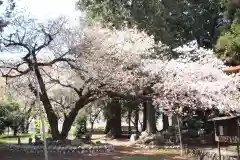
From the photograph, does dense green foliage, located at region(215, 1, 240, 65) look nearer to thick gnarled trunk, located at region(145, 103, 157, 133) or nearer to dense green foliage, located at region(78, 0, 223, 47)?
dense green foliage, located at region(78, 0, 223, 47)

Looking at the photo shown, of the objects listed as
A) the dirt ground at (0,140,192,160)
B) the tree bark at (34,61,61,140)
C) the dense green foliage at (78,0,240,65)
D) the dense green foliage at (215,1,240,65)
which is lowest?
the dirt ground at (0,140,192,160)

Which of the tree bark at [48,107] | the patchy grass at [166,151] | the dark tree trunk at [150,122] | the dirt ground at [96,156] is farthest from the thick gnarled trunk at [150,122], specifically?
the tree bark at [48,107]

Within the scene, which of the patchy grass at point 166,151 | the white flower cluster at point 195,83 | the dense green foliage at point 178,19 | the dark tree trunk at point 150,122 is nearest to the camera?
the white flower cluster at point 195,83

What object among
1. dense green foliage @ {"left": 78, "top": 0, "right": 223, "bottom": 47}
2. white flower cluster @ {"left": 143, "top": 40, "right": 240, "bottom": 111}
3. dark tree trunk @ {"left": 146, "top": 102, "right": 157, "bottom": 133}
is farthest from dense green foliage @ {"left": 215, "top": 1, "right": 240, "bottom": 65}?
dark tree trunk @ {"left": 146, "top": 102, "right": 157, "bottom": 133}

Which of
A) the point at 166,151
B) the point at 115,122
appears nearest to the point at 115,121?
the point at 115,122

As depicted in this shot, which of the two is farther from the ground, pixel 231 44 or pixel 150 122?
pixel 231 44

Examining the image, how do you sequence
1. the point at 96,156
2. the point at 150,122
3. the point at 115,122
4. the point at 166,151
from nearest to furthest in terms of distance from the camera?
the point at 96,156 → the point at 166,151 → the point at 150,122 → the point at 115,122

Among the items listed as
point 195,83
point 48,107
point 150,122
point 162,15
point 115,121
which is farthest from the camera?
point 115,121

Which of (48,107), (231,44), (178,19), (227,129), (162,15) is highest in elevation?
(178,19)

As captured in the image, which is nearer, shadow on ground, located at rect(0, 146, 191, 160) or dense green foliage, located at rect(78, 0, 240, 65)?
shadow on ground, located at rect(0, 146, 191, 160)

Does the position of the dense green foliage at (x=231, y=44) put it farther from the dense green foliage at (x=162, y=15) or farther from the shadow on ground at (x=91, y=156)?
the shadow on ground at (x=91, y=156)

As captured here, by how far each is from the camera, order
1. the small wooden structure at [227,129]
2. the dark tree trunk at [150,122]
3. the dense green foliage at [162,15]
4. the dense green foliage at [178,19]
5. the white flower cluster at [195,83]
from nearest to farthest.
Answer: the small wooden structure at [227,129], the white flower cluster at [195,83], the dense green foliage at [178,19], the dense green foliage at [162,15], the dark tree trunk at [150,122]

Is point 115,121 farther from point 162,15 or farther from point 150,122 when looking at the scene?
point 162,15

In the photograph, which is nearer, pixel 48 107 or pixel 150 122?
pixel 48 107
